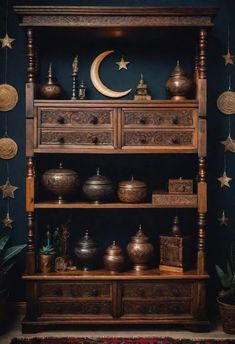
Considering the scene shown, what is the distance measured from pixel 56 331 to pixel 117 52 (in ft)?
7.83

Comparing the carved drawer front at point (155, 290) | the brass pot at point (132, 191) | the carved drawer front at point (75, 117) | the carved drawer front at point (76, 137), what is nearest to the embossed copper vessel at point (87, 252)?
the carved drawer front at point (155, 290)

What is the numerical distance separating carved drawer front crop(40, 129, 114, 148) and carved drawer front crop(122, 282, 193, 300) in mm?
1147

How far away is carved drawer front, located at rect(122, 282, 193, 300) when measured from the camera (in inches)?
160

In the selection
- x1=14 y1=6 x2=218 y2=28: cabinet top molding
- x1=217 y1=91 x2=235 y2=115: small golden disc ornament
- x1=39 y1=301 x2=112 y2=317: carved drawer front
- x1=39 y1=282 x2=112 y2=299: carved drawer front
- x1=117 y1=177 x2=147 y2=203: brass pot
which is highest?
x1=14 y1=6 x2=218 y2=28: cabinet top molding

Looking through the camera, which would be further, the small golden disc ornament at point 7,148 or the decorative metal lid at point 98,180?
the small golden disc ornament at point 7,148

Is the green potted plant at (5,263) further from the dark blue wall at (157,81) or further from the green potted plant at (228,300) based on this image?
the green potted plant at (228,300)

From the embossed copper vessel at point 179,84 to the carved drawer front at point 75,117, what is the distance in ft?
1.84

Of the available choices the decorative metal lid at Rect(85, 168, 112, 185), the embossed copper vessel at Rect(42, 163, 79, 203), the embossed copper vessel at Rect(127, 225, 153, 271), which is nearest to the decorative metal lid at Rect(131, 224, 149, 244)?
the embossed copper vessel at Rect(127, 225, 153, 271)

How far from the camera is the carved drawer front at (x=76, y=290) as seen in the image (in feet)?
13.3

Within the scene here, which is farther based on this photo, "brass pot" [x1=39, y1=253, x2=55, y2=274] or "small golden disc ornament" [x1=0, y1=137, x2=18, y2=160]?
"small golden disc ornament" [x1=0, y1=137, x2=18, y2=160]

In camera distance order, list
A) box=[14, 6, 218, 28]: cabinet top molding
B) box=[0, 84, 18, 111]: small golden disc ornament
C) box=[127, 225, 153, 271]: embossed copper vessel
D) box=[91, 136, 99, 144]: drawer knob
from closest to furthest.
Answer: box=[14, 6, 218, 28]: cabinet top molding, box=[91, 136, 99, 144]: drawer knob, box=[127, 225, 153, 271]: embossed copper vessel, box=[0, 84, 18, 111]: small golden disc ornament

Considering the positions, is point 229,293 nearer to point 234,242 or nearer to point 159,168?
point 234,242

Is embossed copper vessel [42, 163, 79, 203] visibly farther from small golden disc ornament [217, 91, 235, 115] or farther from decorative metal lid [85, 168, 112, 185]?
small golden disc ornament [217, 91, 235, 115]

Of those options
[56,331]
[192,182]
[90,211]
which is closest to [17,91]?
[90,211]
